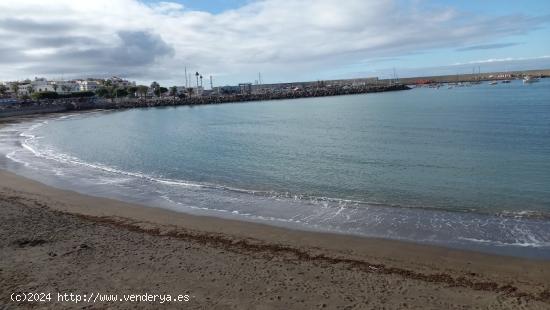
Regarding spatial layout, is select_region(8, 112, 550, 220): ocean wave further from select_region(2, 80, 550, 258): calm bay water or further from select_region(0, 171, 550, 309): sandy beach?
select_region(0, 171, 550, 309): sandy beach

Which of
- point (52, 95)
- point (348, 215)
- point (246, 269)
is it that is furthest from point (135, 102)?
point (246, 269)

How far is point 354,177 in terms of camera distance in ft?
74.0

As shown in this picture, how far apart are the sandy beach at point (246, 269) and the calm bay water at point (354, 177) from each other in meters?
1.68

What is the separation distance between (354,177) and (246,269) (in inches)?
503

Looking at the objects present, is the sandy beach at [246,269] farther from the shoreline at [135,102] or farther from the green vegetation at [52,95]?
the green vegetation at [52,95]

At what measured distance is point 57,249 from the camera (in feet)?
39.8

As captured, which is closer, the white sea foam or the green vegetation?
the white sea foam

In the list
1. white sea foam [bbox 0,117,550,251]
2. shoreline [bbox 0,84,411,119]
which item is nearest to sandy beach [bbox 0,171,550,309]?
white sea foam [bbox 0,117,550,251]

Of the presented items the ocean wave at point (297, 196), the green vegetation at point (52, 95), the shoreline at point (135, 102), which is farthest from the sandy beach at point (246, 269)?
the green vegetation at point (52, 95)

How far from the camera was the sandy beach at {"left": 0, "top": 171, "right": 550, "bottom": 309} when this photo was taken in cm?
901

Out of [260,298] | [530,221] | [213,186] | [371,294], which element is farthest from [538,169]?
[260,298]

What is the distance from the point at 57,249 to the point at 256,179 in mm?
12191

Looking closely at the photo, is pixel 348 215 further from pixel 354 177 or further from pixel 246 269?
pixel 354 177

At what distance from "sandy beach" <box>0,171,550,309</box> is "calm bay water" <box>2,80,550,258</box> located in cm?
168
